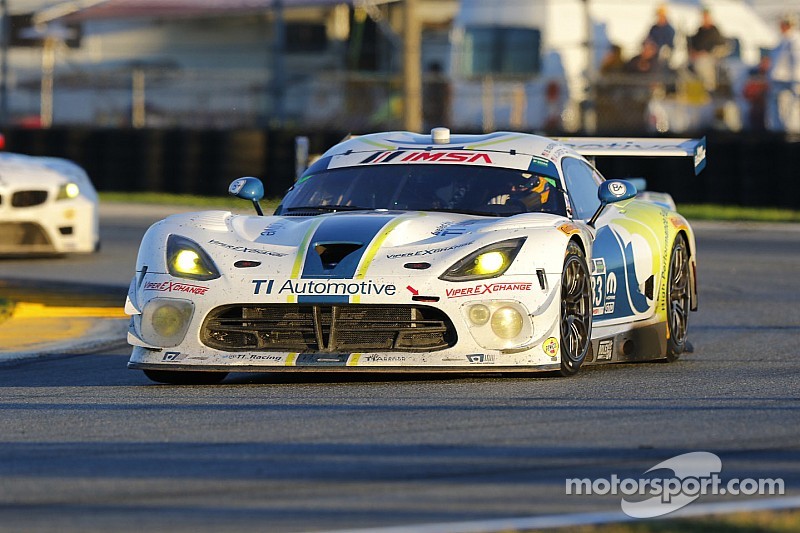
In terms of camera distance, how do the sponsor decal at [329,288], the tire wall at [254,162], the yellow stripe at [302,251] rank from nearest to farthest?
1. the sponsor decal at [329,288]
2. the yellow stripe at [302,251]
3. the tire wall at [254,162]

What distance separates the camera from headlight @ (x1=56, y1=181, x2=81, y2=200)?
15453mm

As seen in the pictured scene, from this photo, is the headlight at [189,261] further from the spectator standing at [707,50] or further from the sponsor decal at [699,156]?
the spectator standing at [707,50]

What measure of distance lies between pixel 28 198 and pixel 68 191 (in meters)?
0.40

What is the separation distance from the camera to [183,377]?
791cm

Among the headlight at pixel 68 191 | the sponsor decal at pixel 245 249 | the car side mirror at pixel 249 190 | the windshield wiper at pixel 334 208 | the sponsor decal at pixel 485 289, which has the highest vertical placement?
the car side mirror at pixel 249 190

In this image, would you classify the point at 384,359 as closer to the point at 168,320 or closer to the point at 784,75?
the point at 168,320

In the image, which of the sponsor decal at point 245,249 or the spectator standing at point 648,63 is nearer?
the sponsor decal at point 245,249

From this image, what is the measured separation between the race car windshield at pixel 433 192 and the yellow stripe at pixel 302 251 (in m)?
0.68

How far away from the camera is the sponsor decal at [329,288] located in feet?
24.1

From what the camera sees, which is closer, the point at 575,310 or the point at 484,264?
the point at 484,264

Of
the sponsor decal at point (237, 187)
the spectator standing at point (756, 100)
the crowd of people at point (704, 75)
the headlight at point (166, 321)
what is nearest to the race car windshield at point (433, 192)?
the sponsor decal at point (237, 187)

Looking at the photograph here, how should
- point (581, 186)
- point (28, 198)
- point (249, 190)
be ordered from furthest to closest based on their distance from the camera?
point (28, 198) < point (581, 186) < point (249, 190)

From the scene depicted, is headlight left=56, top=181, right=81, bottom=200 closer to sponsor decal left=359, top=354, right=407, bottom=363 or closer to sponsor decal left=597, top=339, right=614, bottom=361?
sponsor decal left=597, top=339, right=614, bottom=361

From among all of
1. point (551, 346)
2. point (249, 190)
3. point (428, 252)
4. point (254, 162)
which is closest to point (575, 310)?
point (551, 346)
